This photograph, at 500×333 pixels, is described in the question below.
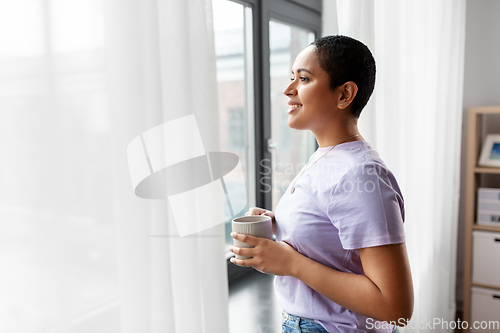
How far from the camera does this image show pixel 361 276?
0.77 m

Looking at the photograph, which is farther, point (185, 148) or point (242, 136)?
point (242, 136)

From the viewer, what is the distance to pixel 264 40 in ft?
6.30

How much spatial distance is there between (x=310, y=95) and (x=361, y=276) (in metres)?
0.40

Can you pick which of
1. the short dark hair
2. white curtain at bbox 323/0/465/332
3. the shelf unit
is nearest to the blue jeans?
the short dark hair

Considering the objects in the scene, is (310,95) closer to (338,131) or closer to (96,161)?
(338,131)

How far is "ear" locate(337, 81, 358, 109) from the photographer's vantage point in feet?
2.88

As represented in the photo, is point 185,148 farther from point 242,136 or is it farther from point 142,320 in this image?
point 242,136

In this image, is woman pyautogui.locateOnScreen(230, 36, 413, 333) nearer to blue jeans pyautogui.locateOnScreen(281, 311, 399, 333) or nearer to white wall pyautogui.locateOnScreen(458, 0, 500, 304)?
blue jeans pyautogui.locateOnScreen(281, 311, 399, 333)

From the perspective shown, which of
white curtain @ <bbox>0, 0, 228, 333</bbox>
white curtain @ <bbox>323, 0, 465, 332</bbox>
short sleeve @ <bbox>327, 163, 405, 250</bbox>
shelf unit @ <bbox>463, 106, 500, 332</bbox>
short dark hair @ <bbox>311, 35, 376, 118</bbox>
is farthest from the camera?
shelf unit @ <bbox>463, 106, 500, 332</bbox>

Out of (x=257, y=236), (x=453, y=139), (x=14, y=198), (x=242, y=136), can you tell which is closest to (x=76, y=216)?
(x=14, y=198)

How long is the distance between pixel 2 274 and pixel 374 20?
4.57ft

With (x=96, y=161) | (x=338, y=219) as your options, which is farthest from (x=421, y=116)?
(x=96, y=161)

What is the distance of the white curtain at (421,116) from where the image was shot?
1.57 meters

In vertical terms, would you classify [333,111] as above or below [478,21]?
below
